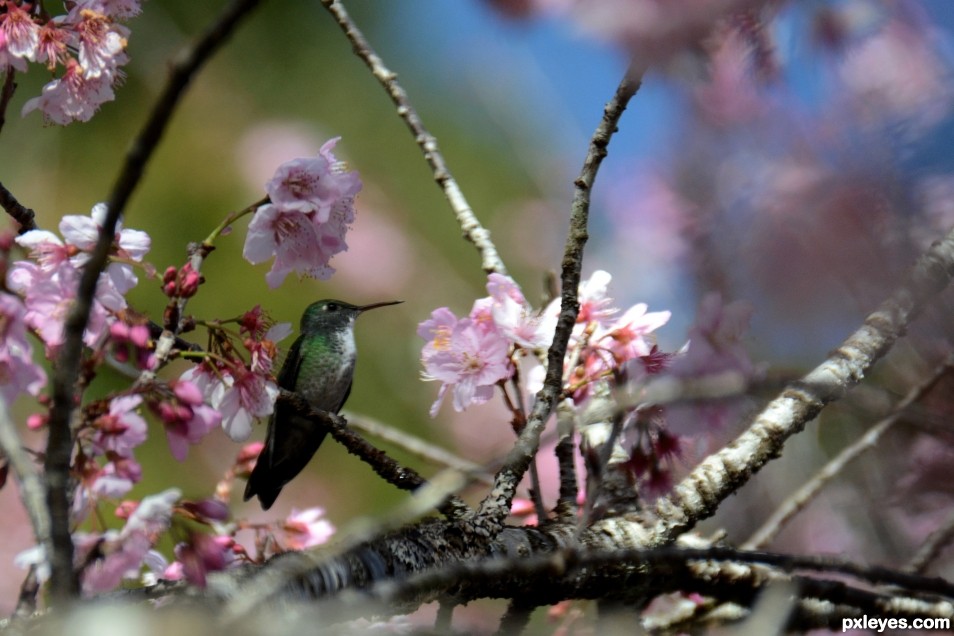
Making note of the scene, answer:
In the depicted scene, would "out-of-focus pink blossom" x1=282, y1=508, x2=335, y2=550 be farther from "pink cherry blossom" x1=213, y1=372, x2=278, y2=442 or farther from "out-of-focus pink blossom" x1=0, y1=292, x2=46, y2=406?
"out-of-focus pink blossom" x1=0, y1=292, x2=46, y2=406

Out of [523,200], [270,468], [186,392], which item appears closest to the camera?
[186,392]

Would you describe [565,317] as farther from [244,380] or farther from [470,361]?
[244,380]

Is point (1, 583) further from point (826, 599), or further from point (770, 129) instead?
point (770, 129)

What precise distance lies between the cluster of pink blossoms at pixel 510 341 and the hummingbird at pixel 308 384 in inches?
21.0

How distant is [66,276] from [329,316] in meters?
1.05

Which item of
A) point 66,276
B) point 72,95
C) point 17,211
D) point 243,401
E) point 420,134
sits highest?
point 72,95

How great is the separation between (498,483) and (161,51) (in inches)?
160

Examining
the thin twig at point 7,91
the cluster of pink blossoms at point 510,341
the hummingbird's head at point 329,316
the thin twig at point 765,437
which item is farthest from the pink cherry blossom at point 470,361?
the hummingbird's head at point 329,316

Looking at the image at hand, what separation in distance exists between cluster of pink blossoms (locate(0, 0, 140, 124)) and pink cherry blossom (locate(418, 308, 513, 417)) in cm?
61

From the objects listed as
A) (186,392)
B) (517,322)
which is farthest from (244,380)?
(517,322)

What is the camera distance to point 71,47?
132cm

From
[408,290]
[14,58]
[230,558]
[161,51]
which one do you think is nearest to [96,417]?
[230,558]

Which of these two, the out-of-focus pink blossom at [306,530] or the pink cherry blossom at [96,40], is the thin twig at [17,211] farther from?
the out-of-focus pink blossom at [306,530]

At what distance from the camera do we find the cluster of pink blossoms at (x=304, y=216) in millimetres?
1167
